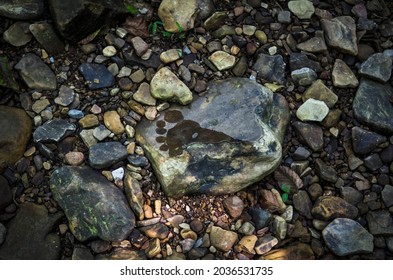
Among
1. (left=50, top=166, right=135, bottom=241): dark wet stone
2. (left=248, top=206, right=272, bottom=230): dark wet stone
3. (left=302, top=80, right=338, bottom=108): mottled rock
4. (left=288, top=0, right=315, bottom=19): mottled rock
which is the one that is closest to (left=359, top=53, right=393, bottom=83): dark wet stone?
(left=302, top=80, right=338, bottom=108): mottled rock

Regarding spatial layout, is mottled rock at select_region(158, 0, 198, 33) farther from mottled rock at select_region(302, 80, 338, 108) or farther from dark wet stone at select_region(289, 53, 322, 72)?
mottled rock at select_region(302, 80, 338, 108)

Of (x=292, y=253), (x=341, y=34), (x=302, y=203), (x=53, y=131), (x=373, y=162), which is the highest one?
(x=341, y=34)

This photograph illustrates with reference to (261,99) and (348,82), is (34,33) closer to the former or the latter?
(261,99)

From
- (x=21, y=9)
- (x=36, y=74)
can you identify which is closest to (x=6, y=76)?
(x=36, y=74)

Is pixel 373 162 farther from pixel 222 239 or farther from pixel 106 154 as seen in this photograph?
pixel 106 154

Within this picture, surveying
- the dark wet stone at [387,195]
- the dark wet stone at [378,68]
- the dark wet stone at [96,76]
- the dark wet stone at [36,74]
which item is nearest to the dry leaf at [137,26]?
the dark wet stone at [96,76]

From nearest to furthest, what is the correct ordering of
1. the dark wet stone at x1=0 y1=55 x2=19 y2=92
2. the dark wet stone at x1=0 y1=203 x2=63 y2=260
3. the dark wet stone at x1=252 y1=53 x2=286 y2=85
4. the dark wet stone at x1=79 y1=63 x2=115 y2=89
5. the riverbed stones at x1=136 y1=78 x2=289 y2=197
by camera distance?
1. the dark wet stone at x1=0 y1=203 x2=63 y2=260
2. the riverbed stones at x1=136 y1=78 x2=289 y2=197
3. the dark wet stone at x1=0 y1=55 x2=19 y2=92
4. the dark wet stone at x1=79 y1=63 x2=115 y2=89
5. the dark wet stone at x1=252 y1=53 x2=286 y2=85

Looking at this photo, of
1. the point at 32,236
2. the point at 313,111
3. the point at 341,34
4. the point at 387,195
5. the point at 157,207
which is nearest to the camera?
the point at 32,236
